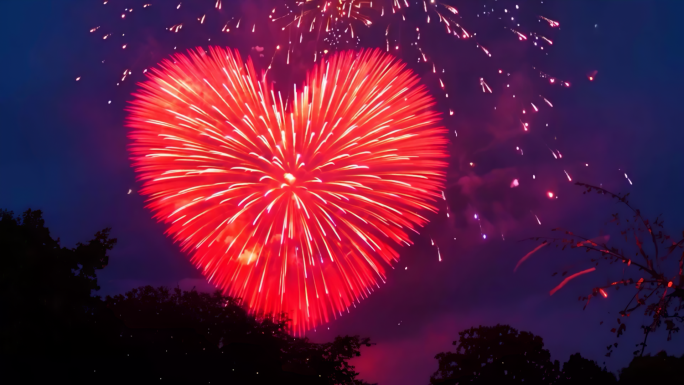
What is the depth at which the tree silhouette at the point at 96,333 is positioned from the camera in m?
15.0

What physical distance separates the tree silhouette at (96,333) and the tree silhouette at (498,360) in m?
10.9

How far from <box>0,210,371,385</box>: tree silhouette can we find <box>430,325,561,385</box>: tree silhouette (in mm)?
10902

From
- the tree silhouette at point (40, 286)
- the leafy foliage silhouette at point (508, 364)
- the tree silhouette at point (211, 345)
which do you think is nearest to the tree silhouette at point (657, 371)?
the leafy foliage silhouette at point (508, 364)

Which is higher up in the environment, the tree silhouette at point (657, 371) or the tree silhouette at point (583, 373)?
the tree silhouette at point (583, 373)

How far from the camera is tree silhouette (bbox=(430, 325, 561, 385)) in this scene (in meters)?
28.9

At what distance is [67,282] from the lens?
59.7 ft

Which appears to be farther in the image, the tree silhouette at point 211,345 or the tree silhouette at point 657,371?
the tree silhouette at point 657,371

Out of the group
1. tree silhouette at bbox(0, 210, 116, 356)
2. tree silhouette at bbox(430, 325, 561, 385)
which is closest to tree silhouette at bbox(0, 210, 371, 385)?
tree silhouette at bbox(0, 210, 116, 356)

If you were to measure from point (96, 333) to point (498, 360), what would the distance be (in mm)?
23388

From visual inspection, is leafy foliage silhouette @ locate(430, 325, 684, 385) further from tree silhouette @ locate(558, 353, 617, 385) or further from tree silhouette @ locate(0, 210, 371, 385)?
tree silhouette @ locate(0, 210, 371, 385)

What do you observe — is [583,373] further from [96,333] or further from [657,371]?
[96,333]

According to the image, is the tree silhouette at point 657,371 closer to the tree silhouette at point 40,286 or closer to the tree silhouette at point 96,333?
the tree silhouette at point 96,333

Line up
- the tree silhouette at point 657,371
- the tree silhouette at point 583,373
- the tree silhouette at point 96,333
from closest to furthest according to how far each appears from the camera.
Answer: the tree silhouette at point 96,333
the tree silhouette at point 657,371
the tree silhouette at point 583,373

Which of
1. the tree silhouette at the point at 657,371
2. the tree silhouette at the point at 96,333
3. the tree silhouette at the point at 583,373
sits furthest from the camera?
the tree silhouette at the point at 583,373
